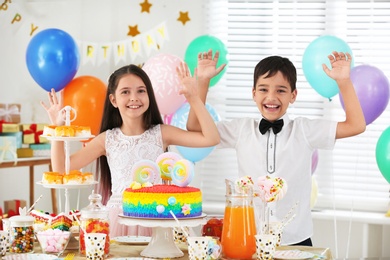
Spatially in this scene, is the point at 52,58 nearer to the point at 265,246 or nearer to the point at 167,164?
the point at 167,164

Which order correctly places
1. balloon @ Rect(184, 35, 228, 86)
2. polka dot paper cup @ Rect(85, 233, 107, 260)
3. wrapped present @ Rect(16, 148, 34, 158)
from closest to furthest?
1. polka dot paper cup @ Rect(85, 233, 107, 260)
2. balloon @ Rect(184, 35, 228, 86)
3. wrapped present @ Rect(16, 148, 34, 158)

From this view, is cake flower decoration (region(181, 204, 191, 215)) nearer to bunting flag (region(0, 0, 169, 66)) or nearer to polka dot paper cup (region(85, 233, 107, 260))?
polka dot paper cup (region(85, 233, 107, 260))

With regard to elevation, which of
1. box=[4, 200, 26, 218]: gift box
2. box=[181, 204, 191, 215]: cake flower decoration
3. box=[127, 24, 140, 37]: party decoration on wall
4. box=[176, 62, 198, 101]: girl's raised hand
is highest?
box=[127, 24, 140, 37]: party decoration on wall

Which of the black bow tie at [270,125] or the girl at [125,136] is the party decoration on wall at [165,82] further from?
the black bow tie at [270,125]

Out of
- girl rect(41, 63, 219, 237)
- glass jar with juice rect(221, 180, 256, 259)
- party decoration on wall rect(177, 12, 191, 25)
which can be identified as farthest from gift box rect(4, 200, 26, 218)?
glass jar with juice rect(221, 180, 256, 259)

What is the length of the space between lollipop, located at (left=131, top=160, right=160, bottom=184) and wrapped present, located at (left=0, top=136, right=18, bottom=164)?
2.28 metres

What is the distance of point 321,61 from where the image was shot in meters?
3.78

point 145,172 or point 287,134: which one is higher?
point 287,134

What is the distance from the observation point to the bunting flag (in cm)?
497

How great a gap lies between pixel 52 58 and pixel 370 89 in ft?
5.39

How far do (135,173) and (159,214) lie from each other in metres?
0.20

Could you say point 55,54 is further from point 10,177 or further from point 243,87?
point 243,87

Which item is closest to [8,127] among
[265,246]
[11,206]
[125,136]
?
[11,206]

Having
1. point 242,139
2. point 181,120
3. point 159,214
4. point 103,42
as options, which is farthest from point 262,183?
point 103,42
